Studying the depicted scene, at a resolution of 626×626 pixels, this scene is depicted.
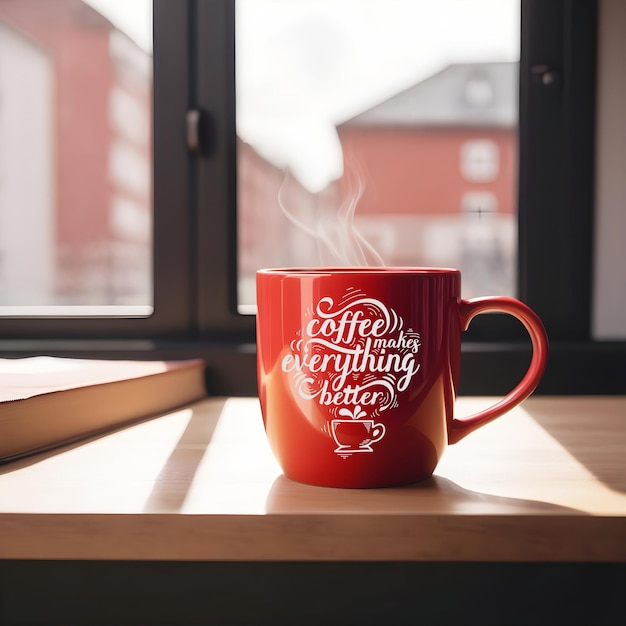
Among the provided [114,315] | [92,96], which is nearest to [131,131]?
[92,96]

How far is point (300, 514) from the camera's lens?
1.28 ft

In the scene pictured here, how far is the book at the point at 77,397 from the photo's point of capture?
54 cm

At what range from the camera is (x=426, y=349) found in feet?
1.42

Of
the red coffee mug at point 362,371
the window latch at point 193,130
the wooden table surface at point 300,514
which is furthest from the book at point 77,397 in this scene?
the window latch at point 193,130

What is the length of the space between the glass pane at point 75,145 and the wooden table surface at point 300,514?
0.64 meters

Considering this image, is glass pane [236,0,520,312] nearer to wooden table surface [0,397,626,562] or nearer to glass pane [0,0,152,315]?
glass pane [0,0,152,315]

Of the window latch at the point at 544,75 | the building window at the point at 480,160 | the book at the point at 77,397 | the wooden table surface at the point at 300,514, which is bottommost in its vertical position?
the wooden table surface at the point at 300,514

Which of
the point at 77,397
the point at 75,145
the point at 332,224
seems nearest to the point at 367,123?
the point at 332,224

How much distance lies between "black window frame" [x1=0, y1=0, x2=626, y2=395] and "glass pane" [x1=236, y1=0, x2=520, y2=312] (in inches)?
1.9

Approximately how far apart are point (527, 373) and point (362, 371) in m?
0.13

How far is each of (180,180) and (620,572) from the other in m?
0.79

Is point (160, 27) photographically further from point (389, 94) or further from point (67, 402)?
point (67, 402)

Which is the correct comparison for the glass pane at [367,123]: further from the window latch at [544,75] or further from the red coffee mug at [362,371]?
the red coffee mug at [362,371]

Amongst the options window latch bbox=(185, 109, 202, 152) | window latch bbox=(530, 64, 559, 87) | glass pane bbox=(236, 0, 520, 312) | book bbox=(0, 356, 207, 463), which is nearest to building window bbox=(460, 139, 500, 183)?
glass pane bbox=(236, 0, 520, 312)
